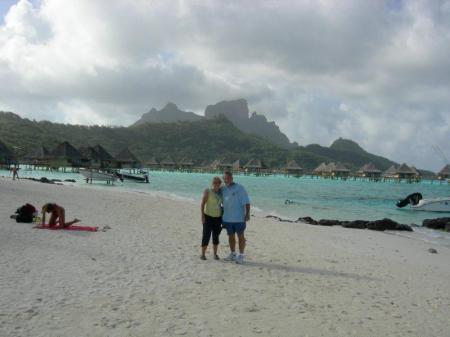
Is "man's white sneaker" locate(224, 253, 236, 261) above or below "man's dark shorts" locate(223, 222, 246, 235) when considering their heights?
below

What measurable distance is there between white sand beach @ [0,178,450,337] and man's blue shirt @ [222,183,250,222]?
0.77 metres

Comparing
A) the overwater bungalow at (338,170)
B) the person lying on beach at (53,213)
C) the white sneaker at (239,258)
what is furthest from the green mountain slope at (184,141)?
the white sneaker at (239,258)

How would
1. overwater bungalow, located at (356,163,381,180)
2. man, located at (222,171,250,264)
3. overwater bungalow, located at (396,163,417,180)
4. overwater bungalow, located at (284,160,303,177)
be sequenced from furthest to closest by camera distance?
overwater bungalow, located at (284,160,303,177), overwater bungalow, located at (356,163,381,180), overwater bungalow, located at (396,163,417,180), man, located at (222,171,250,264)

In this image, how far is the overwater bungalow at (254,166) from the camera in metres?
A: 121

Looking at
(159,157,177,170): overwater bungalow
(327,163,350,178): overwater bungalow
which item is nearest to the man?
(159,157,177,170): overwater bungalow

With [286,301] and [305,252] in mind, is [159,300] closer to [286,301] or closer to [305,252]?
[286,301]

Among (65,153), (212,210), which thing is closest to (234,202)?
(212,210)

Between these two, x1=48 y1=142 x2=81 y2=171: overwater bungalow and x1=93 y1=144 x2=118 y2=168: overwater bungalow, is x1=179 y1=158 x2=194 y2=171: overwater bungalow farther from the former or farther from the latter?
x1=93 y1=144 x2=118 y2=168: overwater bungalow

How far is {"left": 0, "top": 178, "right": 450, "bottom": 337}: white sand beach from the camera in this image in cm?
378

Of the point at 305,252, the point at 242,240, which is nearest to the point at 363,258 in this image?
the point at 305,252

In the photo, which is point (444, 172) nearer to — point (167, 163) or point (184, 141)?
point (167, 163)

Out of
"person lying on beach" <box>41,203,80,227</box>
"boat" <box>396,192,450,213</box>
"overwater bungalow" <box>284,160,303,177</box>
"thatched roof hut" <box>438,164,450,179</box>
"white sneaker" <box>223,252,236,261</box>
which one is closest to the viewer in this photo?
"white sneaker" <box>223,252,236,261</box>

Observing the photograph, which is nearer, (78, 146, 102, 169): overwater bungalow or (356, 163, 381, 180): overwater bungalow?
(78, 146, 102, 169): overwater bungalow

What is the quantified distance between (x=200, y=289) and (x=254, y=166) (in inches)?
4544
